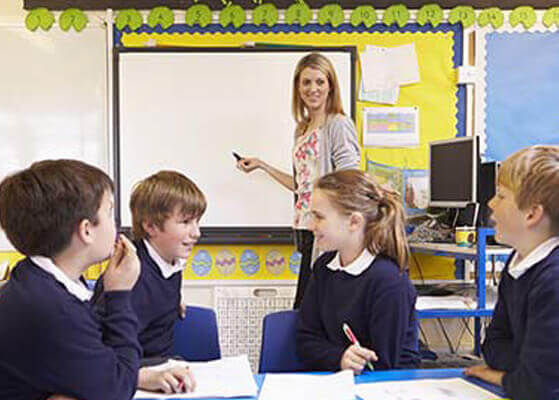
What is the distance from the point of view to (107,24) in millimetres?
3082

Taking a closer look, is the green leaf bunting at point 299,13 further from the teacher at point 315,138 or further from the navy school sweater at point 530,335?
the navy school sweater at point 530,335

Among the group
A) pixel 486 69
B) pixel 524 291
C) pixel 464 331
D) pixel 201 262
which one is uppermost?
pixel 486 69

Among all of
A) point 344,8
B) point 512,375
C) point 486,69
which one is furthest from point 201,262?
point 512,375

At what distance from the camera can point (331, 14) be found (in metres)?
3.09

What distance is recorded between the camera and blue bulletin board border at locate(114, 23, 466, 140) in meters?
3.11

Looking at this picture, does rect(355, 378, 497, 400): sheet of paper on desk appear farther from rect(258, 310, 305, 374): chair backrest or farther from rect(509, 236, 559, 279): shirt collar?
rect(258, 310, 305, 374): chair backrest

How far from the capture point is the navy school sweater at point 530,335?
3.32 ft

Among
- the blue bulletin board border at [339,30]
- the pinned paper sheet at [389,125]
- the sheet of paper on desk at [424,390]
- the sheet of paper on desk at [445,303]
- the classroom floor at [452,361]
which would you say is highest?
the blue bulletin board border at [339,30]

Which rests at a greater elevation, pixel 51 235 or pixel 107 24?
pixel 107 24

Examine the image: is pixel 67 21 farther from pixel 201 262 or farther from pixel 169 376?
pixel 169 376

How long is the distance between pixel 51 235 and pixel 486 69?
2.70 m

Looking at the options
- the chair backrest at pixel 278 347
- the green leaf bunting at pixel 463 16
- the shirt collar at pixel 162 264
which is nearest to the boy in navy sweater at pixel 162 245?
the shirt collar at pixel 162 264

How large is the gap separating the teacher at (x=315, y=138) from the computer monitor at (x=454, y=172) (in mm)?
624

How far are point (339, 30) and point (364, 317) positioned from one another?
2028mm
